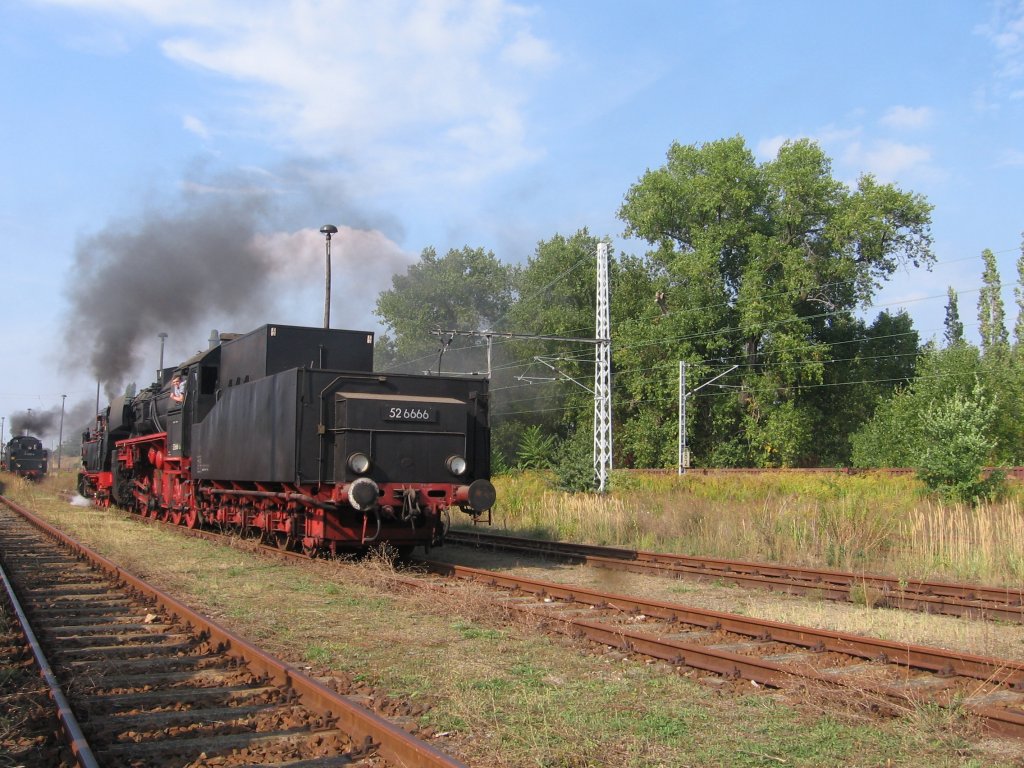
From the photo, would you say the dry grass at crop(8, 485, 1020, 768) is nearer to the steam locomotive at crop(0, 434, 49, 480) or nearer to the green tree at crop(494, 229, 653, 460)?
the green tree at crop(494, 229, 653, 460)

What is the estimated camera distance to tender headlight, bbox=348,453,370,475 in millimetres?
11234

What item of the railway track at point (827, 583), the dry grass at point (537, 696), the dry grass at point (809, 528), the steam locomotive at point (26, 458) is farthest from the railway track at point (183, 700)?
the steam locomotive at point (26, 458)

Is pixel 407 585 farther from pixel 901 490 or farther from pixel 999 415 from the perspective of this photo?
pixel 999 415

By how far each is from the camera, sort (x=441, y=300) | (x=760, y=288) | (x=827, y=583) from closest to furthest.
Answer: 1. (x=827, y=583)
2. (x=760, y=288)
3. (x=441, y=300)

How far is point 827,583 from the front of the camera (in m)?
10.6

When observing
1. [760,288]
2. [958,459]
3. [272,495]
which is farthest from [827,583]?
[760,288]

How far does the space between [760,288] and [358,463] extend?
3358 cm

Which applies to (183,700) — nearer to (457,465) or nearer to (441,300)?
(457,465)

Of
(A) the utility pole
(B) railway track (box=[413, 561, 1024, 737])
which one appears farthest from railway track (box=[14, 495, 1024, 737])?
(A) the utility pole

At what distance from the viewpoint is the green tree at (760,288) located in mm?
41656

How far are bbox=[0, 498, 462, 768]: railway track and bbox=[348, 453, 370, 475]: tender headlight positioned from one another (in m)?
2.82

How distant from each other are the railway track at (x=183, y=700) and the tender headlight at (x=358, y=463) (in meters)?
2.82

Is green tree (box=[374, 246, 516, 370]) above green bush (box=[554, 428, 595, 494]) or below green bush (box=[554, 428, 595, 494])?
above

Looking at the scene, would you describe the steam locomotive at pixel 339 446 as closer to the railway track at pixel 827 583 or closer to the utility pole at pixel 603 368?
the railway track at pixel 827 583
